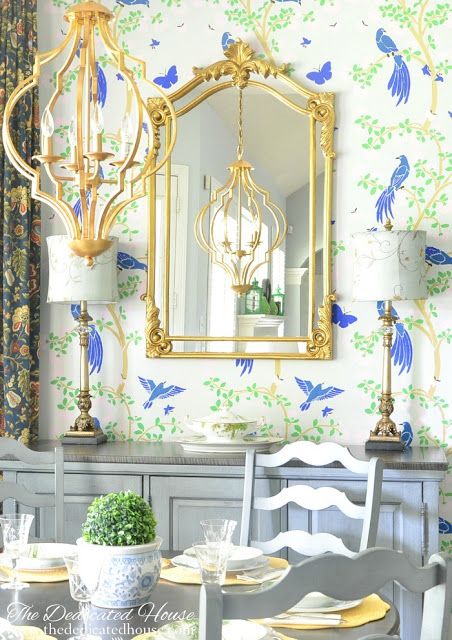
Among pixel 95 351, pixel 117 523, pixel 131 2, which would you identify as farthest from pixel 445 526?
pixel 131 2

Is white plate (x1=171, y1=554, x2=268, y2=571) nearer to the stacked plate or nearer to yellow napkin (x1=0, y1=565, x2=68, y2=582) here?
the stacked plate

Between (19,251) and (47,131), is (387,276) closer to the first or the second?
(19,251)

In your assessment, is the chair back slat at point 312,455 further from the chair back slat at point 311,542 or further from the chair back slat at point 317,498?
the chair back slat at point 311,542

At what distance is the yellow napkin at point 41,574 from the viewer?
7.06 feet

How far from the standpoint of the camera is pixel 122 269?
3.76 m

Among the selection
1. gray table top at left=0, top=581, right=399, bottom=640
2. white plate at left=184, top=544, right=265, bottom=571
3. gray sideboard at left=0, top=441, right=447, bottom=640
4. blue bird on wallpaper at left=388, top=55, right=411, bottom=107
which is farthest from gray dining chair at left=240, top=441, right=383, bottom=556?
blue bird on wallpaper at left=388, top=55, right=411, bottom=107

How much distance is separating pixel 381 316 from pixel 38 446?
4.43 feet

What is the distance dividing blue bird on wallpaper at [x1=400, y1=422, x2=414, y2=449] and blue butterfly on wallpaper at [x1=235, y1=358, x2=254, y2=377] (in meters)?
0.61

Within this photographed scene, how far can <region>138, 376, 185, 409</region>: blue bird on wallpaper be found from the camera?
3709mm

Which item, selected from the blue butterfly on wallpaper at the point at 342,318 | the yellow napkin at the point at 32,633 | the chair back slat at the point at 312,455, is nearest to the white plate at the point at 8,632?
the yellow napkin at the point at 32,633

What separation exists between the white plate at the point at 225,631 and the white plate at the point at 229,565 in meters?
0.42

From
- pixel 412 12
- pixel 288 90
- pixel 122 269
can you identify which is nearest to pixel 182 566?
pixel 122 269

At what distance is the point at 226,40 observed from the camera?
3709 mm

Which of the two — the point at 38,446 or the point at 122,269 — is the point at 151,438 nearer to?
the point at 38,446
